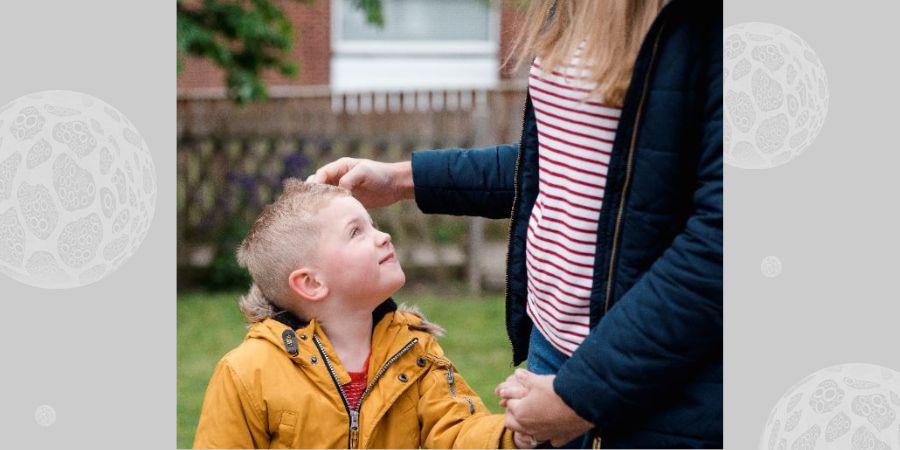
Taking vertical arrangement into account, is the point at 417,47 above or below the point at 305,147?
above

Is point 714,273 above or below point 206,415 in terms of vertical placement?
above

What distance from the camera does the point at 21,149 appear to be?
1953 mm

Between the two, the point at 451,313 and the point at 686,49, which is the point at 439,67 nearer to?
the point at 451,313

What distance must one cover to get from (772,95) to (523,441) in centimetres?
72

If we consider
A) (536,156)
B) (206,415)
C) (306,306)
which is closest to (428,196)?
(306,306)

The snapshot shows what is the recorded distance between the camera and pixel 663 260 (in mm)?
1456

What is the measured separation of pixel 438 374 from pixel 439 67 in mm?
10668

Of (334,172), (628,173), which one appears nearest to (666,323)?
(628,173)

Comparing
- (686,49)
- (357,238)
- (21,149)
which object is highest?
(686,49)

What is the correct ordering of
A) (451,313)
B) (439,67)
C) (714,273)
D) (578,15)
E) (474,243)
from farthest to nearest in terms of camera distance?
(439,67)
(474,243)
(451,313)
(578,15)
(714,273)

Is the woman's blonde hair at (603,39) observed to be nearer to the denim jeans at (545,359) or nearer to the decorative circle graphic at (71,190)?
the denim jeans at (545,359)

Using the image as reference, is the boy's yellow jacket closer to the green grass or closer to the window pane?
the green grass

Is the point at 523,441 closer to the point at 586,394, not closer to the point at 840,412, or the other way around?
the point at 586,394

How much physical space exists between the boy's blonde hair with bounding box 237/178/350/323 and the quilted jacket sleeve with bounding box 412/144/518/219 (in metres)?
0.16
